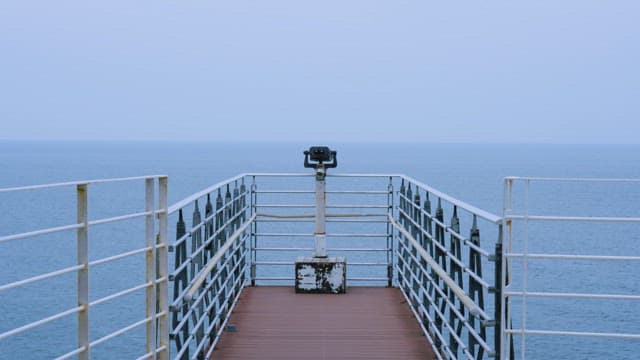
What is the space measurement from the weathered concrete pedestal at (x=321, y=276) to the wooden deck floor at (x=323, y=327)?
4.2 inches

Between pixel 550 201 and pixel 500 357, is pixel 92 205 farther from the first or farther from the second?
pixel 500 357

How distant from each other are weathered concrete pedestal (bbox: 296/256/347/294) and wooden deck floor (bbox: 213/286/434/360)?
108 millimetres

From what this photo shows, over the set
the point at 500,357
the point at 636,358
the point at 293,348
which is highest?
the point at 500,357

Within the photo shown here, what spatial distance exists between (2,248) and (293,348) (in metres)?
33.7

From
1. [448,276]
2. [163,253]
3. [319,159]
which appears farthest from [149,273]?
[319,159]

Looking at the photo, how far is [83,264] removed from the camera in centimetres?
396

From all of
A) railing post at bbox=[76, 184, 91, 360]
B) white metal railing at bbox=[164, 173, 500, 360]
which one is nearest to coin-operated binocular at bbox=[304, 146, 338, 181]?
white metal railing at bbox=[164, 173, 500, 360]

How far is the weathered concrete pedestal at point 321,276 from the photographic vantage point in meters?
9.08

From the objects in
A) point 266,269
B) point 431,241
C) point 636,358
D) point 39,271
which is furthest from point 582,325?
point 431,241

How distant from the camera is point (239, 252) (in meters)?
9.29

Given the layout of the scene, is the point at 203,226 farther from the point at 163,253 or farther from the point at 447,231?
the point at 447,231

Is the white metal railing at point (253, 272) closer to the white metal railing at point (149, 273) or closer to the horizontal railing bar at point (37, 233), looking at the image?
the white metal railing at point (149, 273)

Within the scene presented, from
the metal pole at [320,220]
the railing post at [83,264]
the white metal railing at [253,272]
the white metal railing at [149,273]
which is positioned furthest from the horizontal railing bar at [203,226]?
the railing post at [83,264]

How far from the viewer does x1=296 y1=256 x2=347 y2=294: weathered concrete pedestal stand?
29.8 ft
